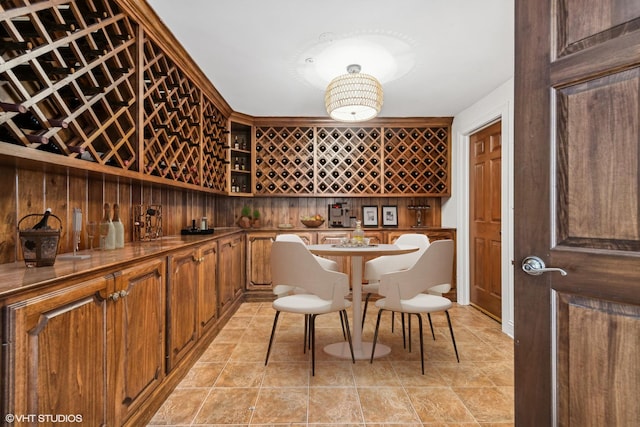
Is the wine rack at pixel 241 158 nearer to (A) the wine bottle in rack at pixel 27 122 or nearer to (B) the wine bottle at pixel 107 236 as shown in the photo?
(B) the wine bottle at pixel 107 236

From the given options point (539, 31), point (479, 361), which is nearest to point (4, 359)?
point (539, 31)

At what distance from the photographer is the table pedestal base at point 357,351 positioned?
270cm

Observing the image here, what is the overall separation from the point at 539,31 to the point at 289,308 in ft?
6.57

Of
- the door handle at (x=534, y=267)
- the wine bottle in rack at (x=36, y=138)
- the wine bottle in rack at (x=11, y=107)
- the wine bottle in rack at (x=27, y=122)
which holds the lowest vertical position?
the door handle at (x=534, y=267)

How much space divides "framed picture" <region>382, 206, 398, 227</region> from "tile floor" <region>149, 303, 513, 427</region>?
2007 millimetres

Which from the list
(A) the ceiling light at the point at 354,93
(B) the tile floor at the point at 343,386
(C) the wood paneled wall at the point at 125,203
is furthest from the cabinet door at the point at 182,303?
(A) the ceiling light at the point at 354,93

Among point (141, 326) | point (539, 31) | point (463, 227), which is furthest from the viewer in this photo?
point (463, 227)

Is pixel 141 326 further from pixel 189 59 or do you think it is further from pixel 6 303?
pixel 189 59

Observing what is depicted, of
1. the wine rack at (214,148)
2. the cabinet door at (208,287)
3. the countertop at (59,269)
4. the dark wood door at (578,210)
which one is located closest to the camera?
the dark wood door at (578,210)

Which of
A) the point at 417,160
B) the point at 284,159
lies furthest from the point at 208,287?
the point at 417,160

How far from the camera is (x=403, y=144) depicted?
4836 mm

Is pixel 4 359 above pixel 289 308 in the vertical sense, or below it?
above

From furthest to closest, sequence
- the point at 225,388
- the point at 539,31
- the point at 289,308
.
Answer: the point at 289,308
the point at 225,388
the point at 539,31

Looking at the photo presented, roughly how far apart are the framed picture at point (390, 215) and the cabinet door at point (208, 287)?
2611 millimetres
